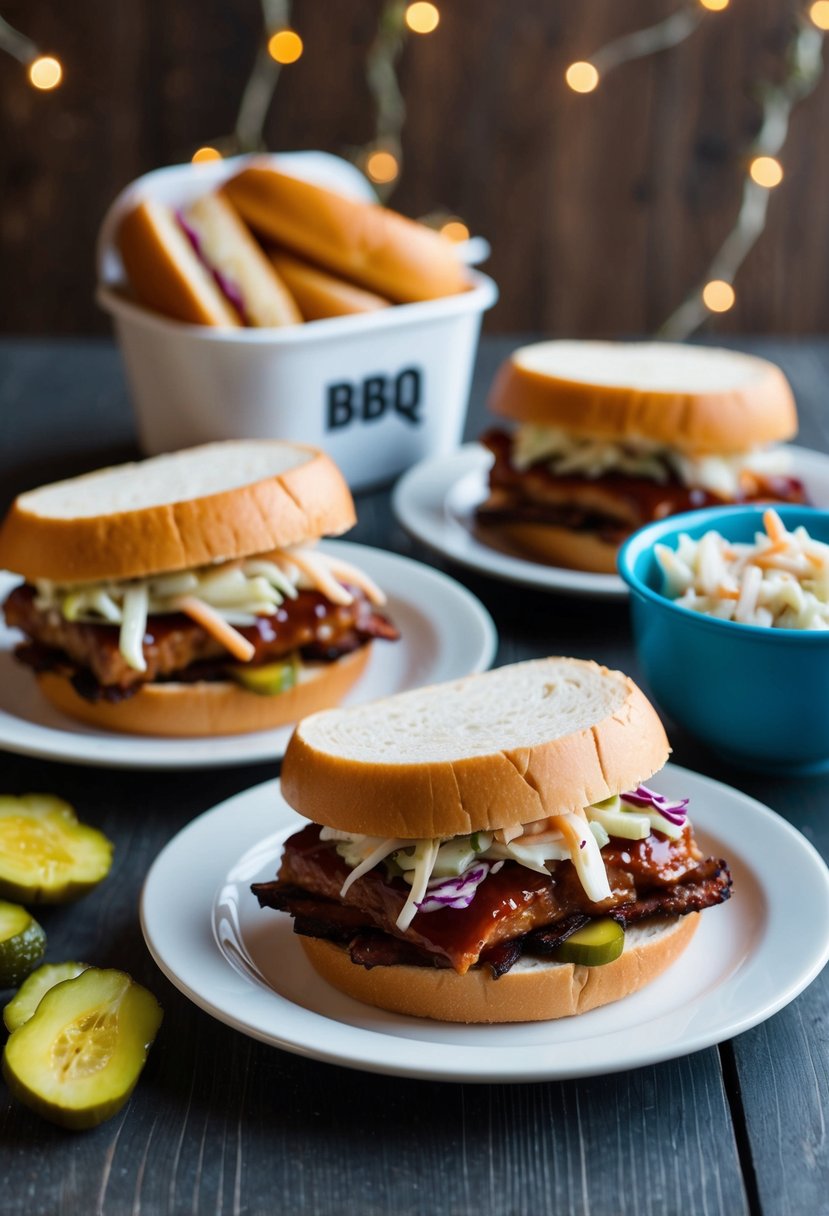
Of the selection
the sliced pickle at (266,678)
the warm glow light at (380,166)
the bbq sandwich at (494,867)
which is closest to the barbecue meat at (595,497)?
the sliced pickle at (266,678)

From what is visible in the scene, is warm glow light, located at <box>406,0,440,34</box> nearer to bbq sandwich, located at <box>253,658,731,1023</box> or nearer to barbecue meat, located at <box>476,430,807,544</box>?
barbecue meat, located at <box>476,430,807,544</box>

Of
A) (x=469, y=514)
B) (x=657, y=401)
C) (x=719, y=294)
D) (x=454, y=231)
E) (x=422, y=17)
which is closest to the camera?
(x=657, y=401)

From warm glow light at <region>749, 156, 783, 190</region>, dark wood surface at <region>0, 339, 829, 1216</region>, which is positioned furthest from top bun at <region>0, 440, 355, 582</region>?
warm glow light at <region>749, 156, 783, 190</region>

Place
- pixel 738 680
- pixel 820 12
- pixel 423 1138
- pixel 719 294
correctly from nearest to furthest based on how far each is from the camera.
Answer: pixel 423 1138
pixel 738 680
pixel 820 12
pixel 719 294

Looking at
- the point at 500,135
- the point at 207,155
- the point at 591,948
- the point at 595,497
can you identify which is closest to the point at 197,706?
the point at 591,948

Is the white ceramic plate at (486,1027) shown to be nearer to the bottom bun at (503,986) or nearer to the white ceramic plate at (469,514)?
the bottom bun at (503,986)

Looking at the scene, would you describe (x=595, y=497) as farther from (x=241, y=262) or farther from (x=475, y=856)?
(x=475, y=856)
